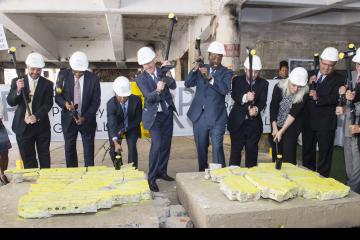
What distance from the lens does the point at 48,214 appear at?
3020 millimetres

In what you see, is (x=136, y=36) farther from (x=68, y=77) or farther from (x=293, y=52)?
(x=68, y=77)

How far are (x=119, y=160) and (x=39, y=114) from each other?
148cm

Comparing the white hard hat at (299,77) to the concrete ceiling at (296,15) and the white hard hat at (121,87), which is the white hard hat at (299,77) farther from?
the concrete ceiling at (296,15)

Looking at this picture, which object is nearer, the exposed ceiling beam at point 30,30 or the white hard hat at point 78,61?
the white hard hat at point 78,61

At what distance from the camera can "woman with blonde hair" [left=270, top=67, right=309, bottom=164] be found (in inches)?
189

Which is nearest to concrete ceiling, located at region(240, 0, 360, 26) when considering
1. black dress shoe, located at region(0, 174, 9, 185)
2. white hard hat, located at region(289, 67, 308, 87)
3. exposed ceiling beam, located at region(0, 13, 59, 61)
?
white hard hat, located at region(289, 67, 308, 87)

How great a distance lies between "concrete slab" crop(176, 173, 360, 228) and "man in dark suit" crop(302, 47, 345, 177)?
143 centimetres

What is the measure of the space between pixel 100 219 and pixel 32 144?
2.46 m

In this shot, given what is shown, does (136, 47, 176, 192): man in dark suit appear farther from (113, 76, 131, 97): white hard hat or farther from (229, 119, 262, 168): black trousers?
(229, 119, 262, 168): black trousers

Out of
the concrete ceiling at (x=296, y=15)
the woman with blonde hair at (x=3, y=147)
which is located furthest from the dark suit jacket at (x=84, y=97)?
Answer: the concrete ceiling at (x=296, y=15)

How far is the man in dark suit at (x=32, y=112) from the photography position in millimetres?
4754

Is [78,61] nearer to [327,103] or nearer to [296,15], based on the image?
[327,103]

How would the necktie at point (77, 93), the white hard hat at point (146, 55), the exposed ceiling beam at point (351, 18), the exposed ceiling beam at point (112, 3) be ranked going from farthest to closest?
the exposed ceiling beam at point (351, 18), the exposed ceiling beam at point (112, 3), the necktie at point (77, 93), the white hard hat at point (146, 55)

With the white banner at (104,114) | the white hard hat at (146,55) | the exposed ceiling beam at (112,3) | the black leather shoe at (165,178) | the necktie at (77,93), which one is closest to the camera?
the white hard hat at (146,55)
